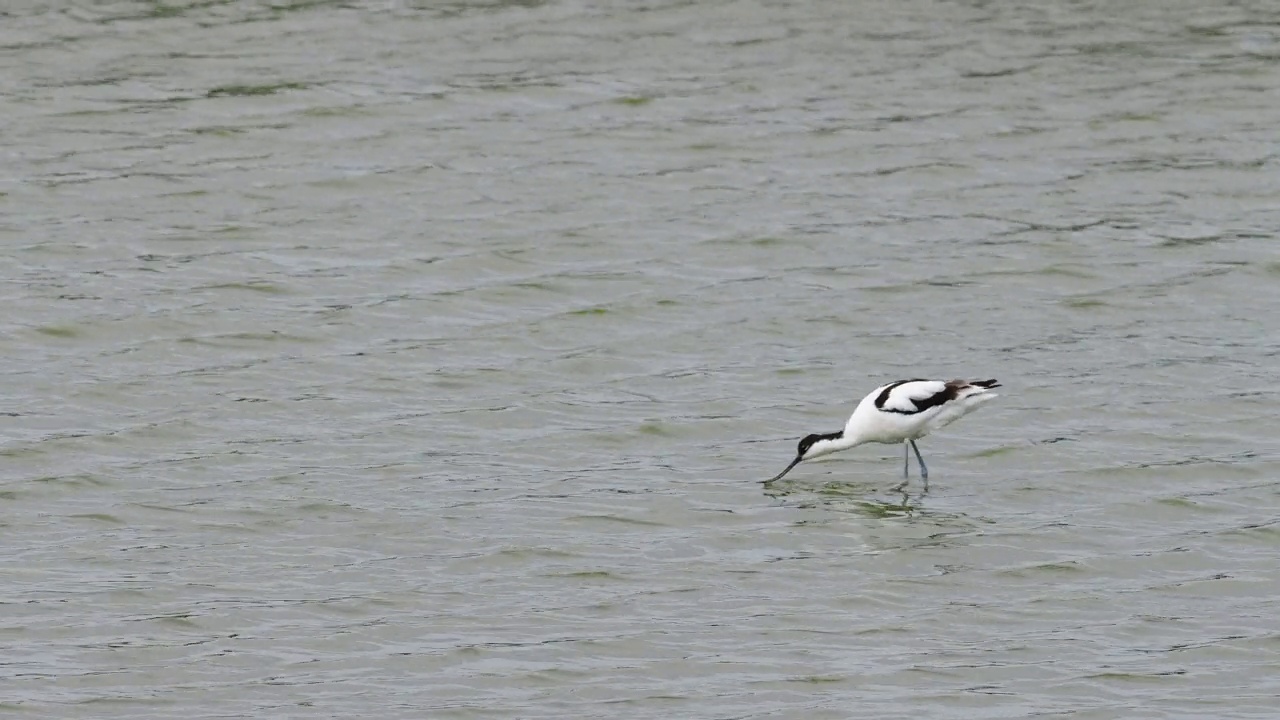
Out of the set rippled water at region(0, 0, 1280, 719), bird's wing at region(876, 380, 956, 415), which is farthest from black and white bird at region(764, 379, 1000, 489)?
rippled water at region(0, 0, 1280, 719)

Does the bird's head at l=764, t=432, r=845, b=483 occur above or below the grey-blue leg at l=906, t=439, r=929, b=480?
above

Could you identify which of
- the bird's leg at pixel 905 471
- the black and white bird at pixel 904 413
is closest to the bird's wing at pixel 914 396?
the black and white bird at pixel 904 413

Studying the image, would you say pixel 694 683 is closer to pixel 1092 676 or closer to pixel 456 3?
pixel 1092 676

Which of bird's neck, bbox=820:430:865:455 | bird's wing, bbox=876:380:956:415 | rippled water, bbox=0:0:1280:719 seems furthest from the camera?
bird's neck, bbox=820:430:865:455

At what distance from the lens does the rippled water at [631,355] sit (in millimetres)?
10734

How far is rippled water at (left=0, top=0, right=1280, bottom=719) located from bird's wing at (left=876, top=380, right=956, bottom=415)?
1.67 ft

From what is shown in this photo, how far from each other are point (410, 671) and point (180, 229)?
772 centimetres

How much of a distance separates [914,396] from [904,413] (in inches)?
4.7

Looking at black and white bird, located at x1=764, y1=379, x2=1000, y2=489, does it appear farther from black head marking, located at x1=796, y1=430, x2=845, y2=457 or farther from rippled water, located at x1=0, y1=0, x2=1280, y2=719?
rippled water, located at x1=0, y1=0, x2=1280, y2=719

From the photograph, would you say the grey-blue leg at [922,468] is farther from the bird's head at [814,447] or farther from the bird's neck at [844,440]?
the bird's head at [814,447]

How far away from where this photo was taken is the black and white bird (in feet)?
44.3

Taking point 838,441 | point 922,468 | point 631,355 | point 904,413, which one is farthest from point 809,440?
point 631,355

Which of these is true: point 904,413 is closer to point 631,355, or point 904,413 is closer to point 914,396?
point 914,396

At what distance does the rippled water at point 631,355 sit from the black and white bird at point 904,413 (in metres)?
0.27
